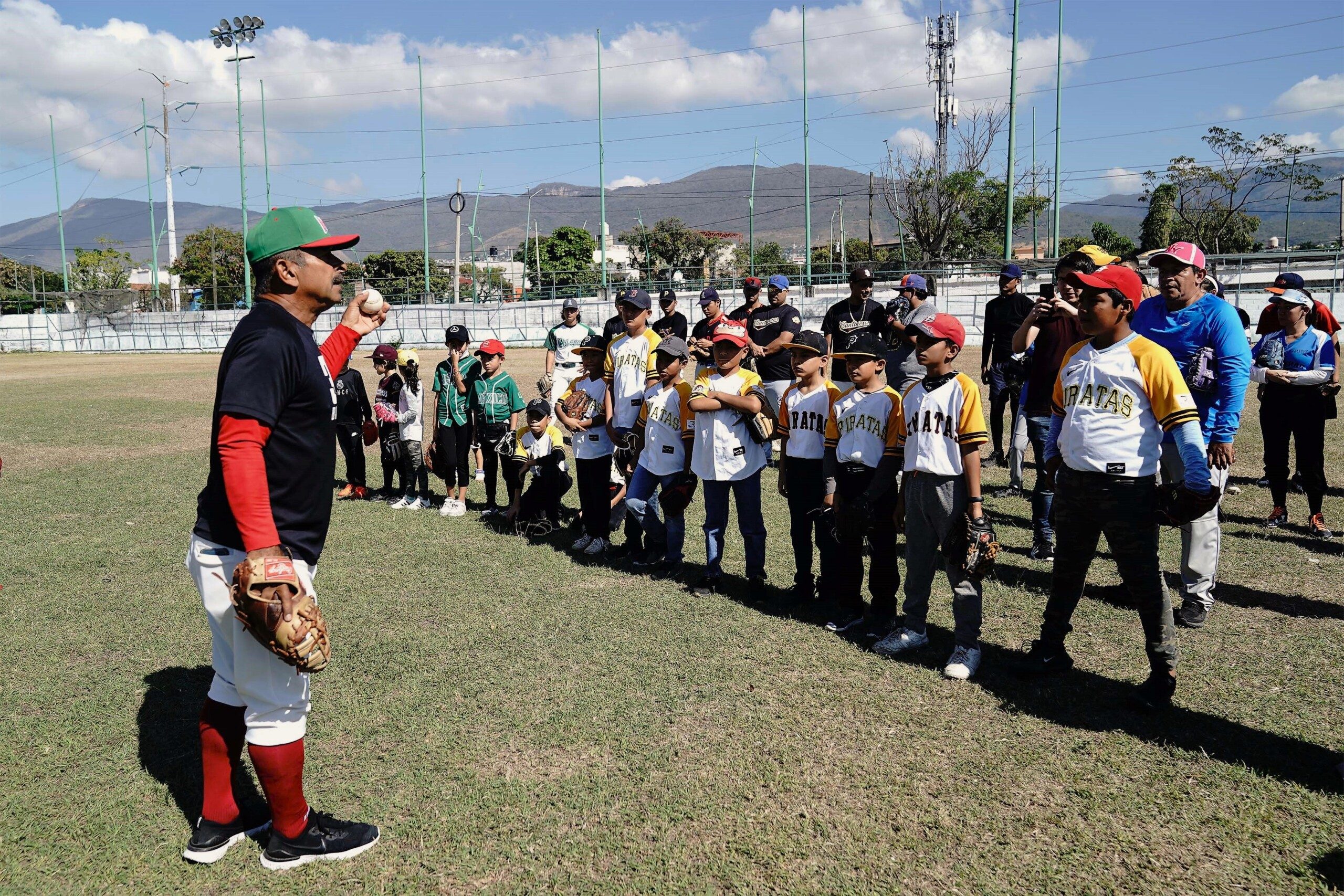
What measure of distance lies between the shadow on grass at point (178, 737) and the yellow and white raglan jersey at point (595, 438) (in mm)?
3433

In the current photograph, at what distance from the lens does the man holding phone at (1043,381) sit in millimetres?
6754

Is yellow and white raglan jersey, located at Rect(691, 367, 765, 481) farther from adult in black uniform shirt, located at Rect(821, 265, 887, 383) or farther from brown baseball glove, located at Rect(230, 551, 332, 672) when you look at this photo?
brown baseball glove, located at Rect(230, 551, 332, 672)

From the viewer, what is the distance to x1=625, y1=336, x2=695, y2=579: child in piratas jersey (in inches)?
267

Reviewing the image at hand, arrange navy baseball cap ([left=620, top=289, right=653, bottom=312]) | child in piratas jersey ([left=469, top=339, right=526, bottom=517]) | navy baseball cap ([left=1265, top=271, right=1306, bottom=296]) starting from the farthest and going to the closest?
child in piratas jersey ([left=469, top=339, right=526, bottom=517]), navy baseball cap ([left=1265, top=271, right=1306, bottom=296]), navy baseball cap ([left=620, top=289, right=653, bottom=312])

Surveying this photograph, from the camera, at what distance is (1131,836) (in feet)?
11.2

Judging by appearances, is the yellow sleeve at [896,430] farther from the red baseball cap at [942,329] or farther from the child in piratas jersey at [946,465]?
the red baseball cap at [942,329]

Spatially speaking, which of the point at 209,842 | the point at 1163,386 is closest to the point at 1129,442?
the point at 1163,386

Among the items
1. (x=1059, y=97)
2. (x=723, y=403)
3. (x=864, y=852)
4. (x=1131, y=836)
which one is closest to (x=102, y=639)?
(x=723, y=403)

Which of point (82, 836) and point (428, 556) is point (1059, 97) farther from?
point (82, 836)

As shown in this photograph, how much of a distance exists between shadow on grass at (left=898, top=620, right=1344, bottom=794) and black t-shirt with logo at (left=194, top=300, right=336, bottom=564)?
11.3 ft

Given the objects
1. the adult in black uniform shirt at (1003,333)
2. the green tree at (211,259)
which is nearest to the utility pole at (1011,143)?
the adult in black uniform shirt at (1003,333)

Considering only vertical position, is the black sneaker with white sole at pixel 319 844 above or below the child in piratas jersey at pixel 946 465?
below

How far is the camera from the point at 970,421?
Answer: 4.74 meters

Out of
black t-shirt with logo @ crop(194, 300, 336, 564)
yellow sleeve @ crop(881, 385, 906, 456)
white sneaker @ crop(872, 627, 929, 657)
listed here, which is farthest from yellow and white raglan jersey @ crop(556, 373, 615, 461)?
black t-shirt with logo @ crop(194, 300, 336, 564)
